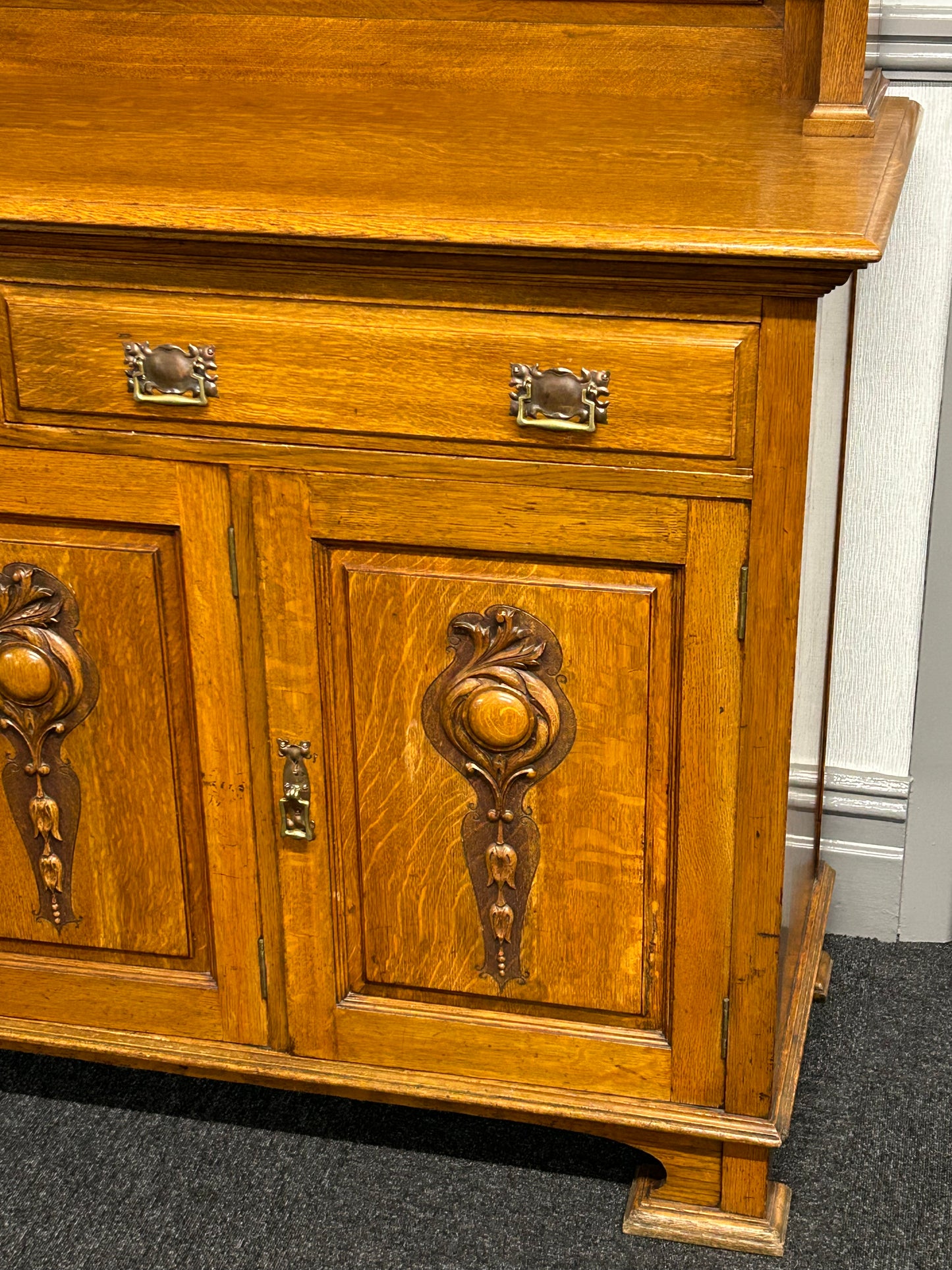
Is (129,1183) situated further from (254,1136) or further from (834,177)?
(834,177)

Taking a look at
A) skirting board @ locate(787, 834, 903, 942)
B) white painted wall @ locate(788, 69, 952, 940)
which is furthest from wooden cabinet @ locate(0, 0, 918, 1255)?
skirting board @ locate(787, 834, 903, 942)

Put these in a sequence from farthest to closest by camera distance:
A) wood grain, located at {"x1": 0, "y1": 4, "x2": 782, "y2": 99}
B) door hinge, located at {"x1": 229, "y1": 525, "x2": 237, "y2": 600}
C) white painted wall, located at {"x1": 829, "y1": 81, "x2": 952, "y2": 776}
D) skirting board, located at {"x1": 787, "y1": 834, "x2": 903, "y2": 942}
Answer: skirting board, located at {"x1": 787, "y1": 834, "x2": 903, "y2": 942} < white painted wall, located at {"x1": 829, "y1": 81, "x2": 952, "y2": 776} < wood grain, located at {"x1": 0, "y1": 4, "x2": 782, "y2": 99} < door hinge, located at {"x1": 229, "y1": 525, "x2": 237, "y2": 600}

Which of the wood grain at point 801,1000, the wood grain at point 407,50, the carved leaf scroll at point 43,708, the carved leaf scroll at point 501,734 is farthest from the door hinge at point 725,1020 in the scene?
the wood grain at point 407,50

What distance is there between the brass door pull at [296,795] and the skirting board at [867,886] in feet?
2.96

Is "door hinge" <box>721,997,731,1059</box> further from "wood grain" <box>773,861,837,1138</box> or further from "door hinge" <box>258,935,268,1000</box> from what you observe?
"door hinge" <box>258,935,268,1000</box>

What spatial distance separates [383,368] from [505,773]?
44 centimetres

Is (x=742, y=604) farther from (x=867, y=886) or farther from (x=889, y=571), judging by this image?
(x=867, y=886)

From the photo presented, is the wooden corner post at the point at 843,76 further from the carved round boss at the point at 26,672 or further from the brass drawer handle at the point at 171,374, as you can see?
the carved round boss at the point at 26,672

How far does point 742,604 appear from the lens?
1.51 metres

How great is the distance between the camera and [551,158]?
1622 millimetres

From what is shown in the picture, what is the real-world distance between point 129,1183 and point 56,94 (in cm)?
132

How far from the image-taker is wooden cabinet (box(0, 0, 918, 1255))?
145cm

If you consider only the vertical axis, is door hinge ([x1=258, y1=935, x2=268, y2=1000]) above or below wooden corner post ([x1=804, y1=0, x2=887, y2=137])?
below

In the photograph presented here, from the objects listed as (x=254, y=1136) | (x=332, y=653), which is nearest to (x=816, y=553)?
(x=332, y=653)
